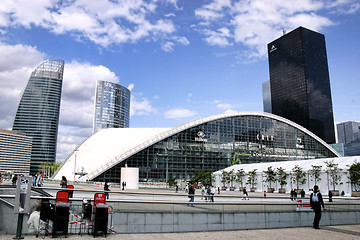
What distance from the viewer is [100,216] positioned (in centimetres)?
1041

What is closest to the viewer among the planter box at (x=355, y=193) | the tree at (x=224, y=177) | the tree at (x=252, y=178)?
the planter box at (x=355, y=193)

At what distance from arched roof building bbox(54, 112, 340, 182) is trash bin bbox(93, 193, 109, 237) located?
53.3 m

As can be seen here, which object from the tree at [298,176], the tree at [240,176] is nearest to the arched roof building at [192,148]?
the tree at [240,176]

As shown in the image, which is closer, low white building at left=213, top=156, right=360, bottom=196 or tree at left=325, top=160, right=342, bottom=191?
low white building at left=213, top=156, right=360, bottom=196

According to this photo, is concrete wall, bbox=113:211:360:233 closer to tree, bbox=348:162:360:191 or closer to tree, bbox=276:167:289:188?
tree, bbox=348:162:360:191

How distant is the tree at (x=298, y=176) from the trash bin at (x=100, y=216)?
39695 millimetres

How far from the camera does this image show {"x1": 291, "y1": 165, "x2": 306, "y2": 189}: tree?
44403mm

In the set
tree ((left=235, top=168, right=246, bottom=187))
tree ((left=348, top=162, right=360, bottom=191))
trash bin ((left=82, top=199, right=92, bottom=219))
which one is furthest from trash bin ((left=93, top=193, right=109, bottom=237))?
tree ((left=235, top=168, right=246, bottom=187))

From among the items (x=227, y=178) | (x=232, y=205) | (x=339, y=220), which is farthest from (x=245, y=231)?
(x=227, y=178)

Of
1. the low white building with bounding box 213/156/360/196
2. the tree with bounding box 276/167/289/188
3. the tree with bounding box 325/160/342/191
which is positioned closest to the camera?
the low white building with bounding box 213/156/360/196

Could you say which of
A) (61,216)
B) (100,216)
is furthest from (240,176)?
(61,216)

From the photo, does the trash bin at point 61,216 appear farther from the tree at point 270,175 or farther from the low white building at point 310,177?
the tree at point 270,175

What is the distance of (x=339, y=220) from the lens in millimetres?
15281

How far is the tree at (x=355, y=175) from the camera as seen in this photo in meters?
36.7
